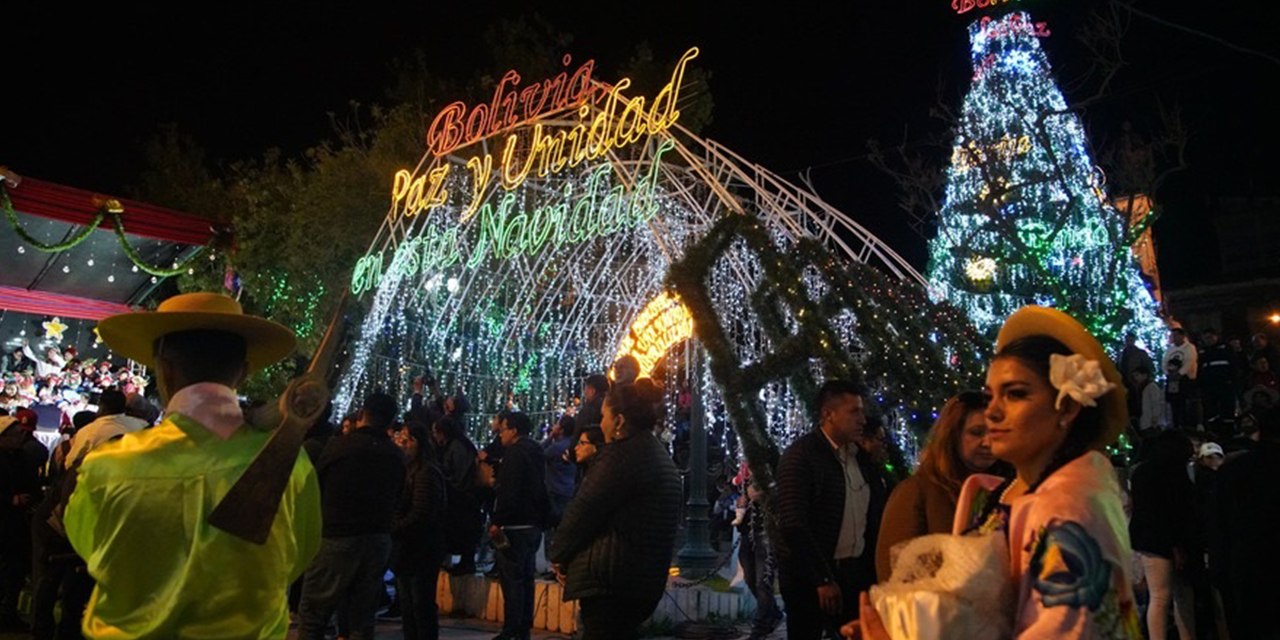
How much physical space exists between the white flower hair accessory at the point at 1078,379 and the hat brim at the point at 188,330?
2.46 meters

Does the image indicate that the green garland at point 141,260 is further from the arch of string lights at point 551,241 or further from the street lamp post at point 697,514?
the street lamp post at point 697,514

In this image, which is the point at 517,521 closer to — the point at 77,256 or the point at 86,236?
the point at 86,236

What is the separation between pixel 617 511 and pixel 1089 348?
10.6 feet

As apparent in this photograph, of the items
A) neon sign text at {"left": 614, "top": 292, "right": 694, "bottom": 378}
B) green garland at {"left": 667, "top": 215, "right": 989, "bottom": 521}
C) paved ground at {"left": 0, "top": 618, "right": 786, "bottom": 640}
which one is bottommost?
paved ground at {"left": 0, "top": 618, "right": 786, "bottom": 640}

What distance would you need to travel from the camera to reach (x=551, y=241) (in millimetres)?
15125

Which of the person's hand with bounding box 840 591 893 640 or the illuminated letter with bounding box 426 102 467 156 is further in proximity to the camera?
the illuminated letter with bounding box 426 102 467 156

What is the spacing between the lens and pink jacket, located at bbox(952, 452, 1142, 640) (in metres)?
2.11

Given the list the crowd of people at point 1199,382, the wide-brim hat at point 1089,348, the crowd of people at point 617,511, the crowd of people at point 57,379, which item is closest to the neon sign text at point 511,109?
the crowd of people at point 617,511

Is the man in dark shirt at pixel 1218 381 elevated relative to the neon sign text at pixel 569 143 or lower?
lower

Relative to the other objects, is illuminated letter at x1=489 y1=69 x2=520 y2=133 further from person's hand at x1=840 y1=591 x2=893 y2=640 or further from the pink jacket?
the pink jacket

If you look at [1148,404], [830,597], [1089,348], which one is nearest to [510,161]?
[1148,404]

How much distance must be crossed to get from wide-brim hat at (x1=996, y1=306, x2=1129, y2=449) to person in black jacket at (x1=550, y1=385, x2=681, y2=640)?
298 cm

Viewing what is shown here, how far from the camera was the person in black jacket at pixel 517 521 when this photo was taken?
8.45 metres

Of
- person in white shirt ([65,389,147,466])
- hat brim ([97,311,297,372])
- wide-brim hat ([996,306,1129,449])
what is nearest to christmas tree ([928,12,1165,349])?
person in white shirt ([65,389,147,466])
